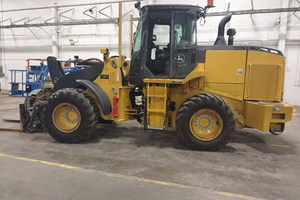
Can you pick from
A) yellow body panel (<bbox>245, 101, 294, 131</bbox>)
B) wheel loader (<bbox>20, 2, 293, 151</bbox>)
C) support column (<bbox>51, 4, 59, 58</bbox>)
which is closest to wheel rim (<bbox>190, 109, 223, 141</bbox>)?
wheel loader (<bbox>20, 2, 293, 151</bbox>)

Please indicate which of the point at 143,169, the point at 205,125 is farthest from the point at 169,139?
the point at 143,169

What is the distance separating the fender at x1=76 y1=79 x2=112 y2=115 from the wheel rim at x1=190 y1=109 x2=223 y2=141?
1.55m

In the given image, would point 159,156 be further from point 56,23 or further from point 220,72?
point 56,23

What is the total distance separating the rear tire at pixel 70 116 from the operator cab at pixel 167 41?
1.12 metres

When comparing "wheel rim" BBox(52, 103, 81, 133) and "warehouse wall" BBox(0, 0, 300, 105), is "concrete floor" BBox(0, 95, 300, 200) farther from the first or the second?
"warehouse wall" BBox(0, 0, 300, 105)

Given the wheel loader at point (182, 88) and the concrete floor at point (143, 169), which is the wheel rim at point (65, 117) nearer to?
the wheel loader at point (182, 88)

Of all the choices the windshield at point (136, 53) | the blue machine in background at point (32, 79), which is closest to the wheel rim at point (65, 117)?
the windshield at point (136, 53)

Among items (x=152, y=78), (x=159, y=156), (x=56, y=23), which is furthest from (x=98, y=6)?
(x=159, y=156)

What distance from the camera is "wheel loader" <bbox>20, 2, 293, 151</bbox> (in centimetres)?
436

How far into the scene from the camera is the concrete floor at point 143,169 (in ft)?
9.68

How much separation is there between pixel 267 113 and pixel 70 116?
346cm

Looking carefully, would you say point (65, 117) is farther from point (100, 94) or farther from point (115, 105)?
point (115, 105)

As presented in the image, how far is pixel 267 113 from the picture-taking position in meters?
4.18

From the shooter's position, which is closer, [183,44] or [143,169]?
[143,169]
